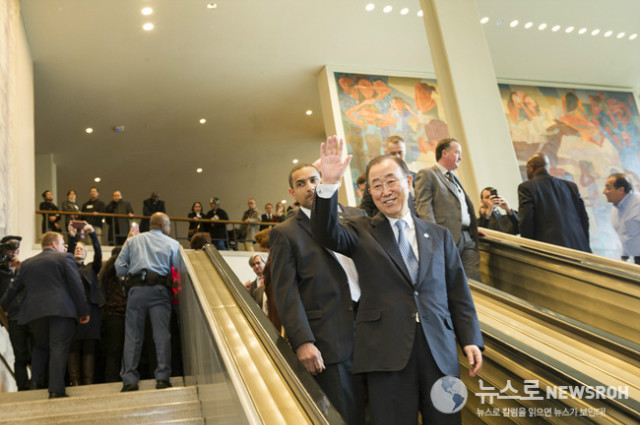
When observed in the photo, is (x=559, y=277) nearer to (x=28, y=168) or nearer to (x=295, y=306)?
(x=295, y=306)

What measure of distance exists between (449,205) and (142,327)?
9.32ft

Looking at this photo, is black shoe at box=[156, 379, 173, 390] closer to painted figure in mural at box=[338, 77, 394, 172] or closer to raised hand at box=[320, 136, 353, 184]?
raised hand at box=[320, 136, 353, 184]

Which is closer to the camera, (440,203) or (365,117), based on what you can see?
(440,203)

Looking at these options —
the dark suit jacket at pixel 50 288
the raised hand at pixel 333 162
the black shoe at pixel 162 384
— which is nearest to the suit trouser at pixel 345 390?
the raised hand at pixel 333 162

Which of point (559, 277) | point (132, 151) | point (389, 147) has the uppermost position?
point (132, 151)

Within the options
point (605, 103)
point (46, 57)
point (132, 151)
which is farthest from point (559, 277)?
point (132, 151)

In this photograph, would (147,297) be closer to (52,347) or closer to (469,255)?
(52,347)

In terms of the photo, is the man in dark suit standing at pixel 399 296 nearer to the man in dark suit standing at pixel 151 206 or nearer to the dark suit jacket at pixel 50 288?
the dark suit jacket at pixel 50 288

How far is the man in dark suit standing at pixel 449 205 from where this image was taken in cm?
500

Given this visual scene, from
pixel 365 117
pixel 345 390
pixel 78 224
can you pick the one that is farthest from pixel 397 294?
pixel 365 117

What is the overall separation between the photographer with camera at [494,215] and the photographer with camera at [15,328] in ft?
14.5

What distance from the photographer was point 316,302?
278 cm

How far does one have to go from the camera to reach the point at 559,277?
448 centimetres

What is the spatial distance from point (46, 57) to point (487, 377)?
45.0 feet
